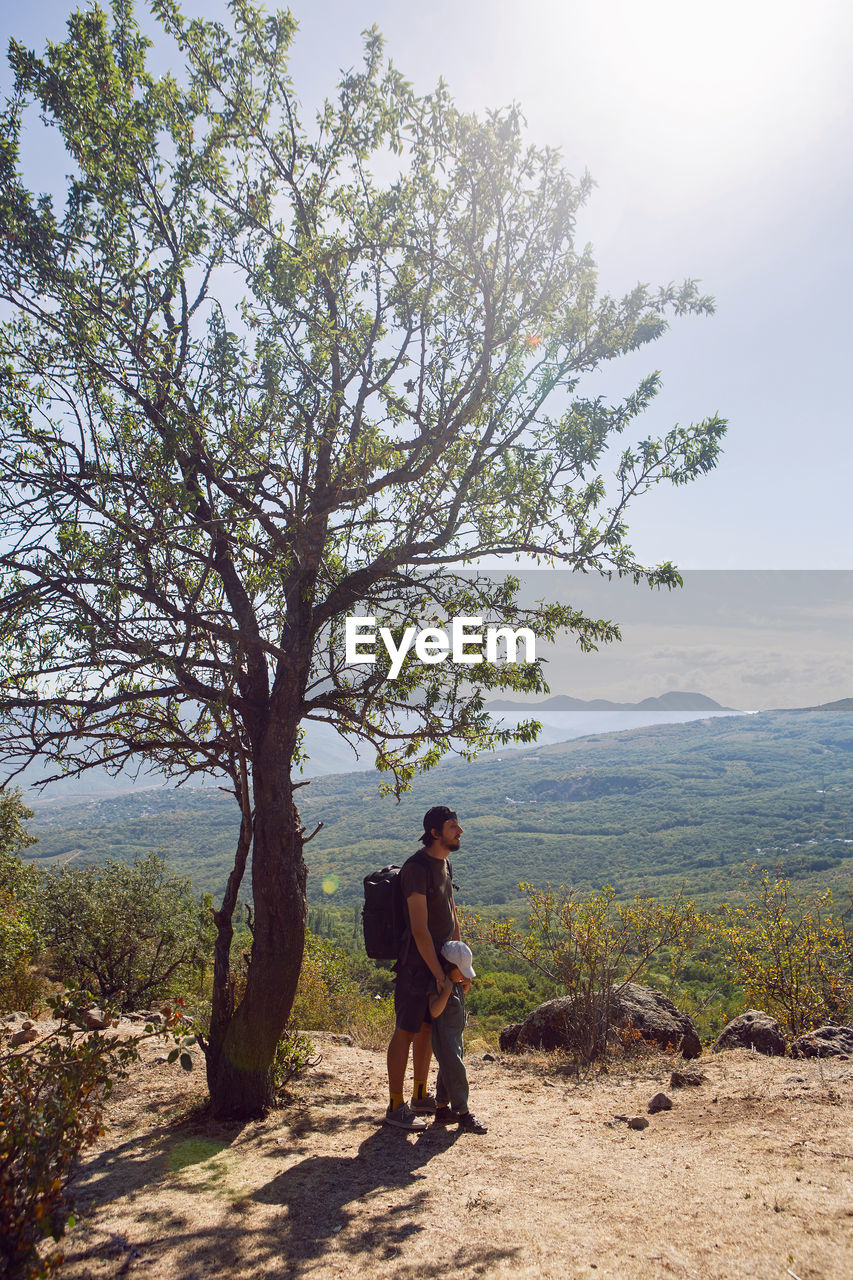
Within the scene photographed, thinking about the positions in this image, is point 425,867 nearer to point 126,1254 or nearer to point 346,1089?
point 126,1254

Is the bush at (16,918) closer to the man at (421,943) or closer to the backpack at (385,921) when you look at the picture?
the backpack at (385,921)

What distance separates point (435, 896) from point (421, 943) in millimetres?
378

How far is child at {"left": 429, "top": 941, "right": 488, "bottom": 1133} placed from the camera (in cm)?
544

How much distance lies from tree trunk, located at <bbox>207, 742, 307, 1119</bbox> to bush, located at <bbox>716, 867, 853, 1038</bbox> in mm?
6764

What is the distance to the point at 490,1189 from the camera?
4418mm

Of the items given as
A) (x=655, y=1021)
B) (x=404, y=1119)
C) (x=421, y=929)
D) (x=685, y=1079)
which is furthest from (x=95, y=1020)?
(x=655, y=1021)

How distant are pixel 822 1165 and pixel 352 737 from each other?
5.40 metres

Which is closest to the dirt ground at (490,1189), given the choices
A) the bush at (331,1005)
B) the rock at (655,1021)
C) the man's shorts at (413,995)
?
the man's shorts at (413,995)

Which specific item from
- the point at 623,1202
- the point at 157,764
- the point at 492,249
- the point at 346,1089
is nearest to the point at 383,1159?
the point at 623,1202

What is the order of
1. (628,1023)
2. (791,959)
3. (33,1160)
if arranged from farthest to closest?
(791,959) < (628,1023) < (33,1160)

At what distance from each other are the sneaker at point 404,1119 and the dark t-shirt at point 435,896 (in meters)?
1.26

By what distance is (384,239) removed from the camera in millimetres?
7023

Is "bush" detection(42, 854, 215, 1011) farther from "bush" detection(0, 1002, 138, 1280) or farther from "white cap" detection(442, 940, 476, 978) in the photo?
"bush" detection(0, 1002, 138, 1280)

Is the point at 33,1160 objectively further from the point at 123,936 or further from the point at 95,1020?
the point at 123,936
